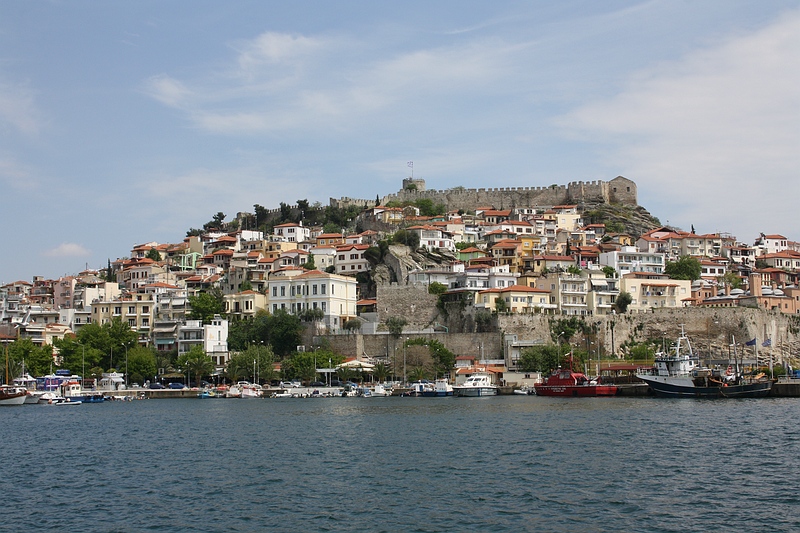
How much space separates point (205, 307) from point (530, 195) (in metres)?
45.0

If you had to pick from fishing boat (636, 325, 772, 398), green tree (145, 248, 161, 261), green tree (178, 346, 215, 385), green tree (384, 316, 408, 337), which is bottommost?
fishing boat (636, 325, 772, 398)

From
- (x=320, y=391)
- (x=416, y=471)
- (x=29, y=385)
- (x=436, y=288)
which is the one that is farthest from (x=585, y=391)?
(x=29, y=385)

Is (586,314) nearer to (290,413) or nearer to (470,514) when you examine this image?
(290,413)

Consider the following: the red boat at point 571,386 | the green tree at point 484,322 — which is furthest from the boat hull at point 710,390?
the green tree at point 484,322

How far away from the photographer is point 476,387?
60.6m

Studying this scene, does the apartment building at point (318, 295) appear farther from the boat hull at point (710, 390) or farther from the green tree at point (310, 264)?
the boat hull at point (710, 390)

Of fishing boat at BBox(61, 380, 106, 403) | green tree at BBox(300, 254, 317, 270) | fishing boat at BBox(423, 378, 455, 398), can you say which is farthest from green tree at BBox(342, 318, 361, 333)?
fishing boat at BBox(61, 380, 106, 403)

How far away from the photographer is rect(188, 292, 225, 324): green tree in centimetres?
7425

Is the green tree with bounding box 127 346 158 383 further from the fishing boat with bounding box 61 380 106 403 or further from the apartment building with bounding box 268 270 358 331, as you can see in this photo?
the apartment building with bounding box 268 270 358 331

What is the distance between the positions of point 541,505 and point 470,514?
189 cm

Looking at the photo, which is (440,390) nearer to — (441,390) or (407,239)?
(441,390)

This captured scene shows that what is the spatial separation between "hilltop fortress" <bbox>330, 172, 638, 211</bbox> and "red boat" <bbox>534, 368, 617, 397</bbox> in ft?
155

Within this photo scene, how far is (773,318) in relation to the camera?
236ft

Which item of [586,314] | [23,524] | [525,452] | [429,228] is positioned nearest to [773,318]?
[586,314]
